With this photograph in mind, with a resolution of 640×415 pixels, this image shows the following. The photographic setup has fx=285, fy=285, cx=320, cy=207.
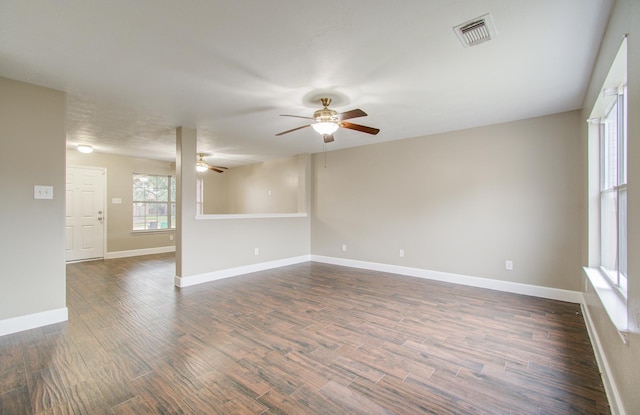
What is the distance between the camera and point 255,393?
184 cm

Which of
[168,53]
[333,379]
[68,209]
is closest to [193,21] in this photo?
[168,53]

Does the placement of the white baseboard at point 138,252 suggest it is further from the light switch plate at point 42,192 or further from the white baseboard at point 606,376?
the white baseboard at point 606,376

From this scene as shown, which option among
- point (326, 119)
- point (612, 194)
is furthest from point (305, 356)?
point (612, 194)

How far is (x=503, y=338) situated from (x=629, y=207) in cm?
168

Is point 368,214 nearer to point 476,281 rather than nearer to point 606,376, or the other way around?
point 476,281

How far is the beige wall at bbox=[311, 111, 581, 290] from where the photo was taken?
373 centimetres

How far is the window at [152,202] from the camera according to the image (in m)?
7.20

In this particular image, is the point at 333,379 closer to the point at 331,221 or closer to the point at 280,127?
the point at 280,127

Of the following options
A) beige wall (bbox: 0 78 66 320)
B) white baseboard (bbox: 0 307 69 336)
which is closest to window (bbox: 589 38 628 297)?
beige wall (bbox: 0 78 66 320)

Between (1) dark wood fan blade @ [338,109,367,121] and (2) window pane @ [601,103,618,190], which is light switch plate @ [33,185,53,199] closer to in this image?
(1) dark wood fan blade @ [338,109,367,121]

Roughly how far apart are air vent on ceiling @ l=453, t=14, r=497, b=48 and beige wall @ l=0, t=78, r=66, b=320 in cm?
385

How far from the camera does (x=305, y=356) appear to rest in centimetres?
231

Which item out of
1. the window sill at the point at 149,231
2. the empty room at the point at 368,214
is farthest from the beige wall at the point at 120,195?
the empty room at the point at 368,214

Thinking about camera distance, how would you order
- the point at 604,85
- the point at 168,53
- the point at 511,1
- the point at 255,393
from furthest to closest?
the point at 168,53 < the point at 604,85 < the point at 255,393 < the point at 511,1
